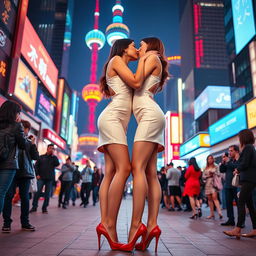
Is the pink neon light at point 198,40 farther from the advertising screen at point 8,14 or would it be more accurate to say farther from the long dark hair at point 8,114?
the long dark hair at point 8,114

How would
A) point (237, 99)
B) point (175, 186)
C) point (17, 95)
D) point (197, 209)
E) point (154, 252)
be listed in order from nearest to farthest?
point (154, 252) → point (197, 209) → point (175, 186) → point (17, 95) → point (237, 99)

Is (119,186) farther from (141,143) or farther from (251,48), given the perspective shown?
(251,48)

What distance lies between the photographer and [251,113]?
1747cm

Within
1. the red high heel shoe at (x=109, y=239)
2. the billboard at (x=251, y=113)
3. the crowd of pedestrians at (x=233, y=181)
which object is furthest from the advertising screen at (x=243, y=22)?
the red high heel shoe at (x=109, y=239)

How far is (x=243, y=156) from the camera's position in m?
4.00

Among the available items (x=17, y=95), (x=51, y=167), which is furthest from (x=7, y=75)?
(x=51, y=167)

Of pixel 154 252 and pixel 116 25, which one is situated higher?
pixel 116 25

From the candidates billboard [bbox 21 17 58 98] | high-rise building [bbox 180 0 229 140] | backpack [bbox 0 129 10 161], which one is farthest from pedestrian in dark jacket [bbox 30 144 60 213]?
high-rise building [bbox 180 0 229 140]

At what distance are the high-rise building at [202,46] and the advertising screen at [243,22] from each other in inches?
1436

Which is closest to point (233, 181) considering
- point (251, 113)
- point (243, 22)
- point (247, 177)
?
point (247, 177)

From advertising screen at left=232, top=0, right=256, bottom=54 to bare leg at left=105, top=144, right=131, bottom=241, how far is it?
22.9 metres

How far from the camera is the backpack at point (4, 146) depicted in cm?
302

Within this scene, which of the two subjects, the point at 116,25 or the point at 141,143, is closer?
the point at 141,143

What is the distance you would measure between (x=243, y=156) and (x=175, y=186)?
5.97 metres
